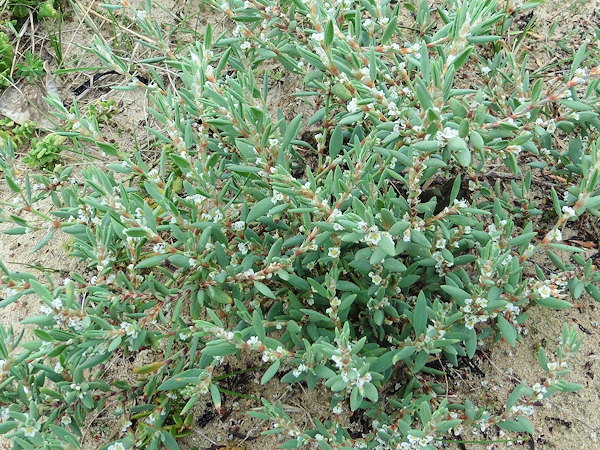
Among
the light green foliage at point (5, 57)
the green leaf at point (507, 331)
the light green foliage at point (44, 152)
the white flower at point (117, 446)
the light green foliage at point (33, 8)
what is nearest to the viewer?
the green leaf at point (507, 331)

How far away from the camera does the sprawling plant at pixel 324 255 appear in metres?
2.17

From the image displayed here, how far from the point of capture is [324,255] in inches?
97.2

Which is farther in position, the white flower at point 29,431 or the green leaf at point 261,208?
the green leaf at point 261,208

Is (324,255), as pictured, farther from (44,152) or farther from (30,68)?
(30,68)

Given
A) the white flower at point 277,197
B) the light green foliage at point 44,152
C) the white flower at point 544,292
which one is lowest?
the light green foliage at point 44,152

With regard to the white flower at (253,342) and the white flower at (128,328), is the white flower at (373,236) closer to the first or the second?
the white flower at (253,342)

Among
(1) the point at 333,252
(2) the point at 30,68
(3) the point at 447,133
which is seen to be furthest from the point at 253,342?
(2) the point at 30,68

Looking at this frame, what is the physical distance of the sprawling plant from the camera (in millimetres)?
2168

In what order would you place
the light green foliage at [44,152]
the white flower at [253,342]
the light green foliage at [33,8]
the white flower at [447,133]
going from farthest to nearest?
the light green foliage at [33,8]
the light green foliage at [44,152]
the white flower at [253,342]
the white flower at [447,133]

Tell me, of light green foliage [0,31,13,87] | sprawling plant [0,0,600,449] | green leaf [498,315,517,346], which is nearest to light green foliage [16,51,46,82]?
light green foliage [0,31,13,87]

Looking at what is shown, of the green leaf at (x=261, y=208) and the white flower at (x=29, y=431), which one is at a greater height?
the green leaf at (x=261, y=208)

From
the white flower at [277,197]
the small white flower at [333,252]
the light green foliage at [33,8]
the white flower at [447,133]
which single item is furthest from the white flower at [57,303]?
the light green foliage at [33,8]

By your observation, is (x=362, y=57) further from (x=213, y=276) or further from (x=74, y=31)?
(x=74, y=31)

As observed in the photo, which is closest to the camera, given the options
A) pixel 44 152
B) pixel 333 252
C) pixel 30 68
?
pixel 333 252
